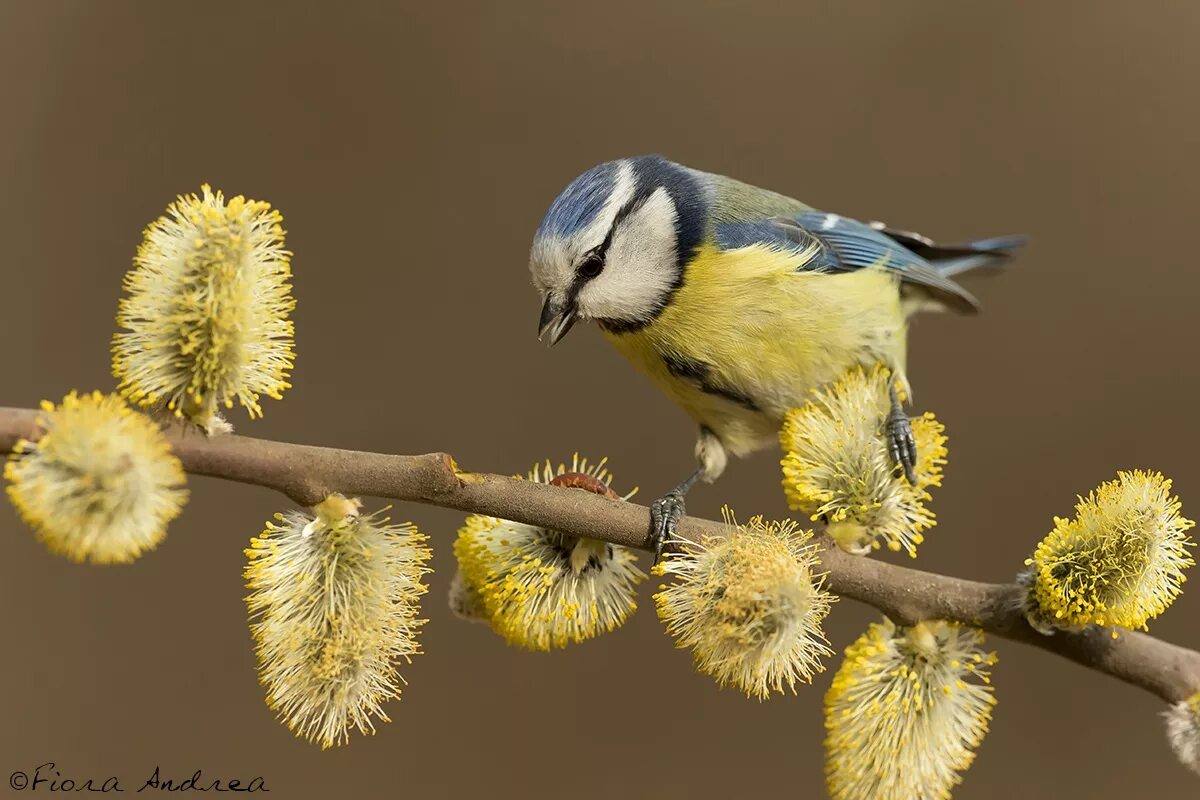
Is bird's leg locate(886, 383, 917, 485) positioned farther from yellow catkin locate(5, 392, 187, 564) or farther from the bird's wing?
yellow catkin locate(5, 392, 187, 564)

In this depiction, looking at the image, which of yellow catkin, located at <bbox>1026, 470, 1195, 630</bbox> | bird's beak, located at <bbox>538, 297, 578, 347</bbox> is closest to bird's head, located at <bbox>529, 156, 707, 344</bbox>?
bird's beak, located at <bbox>538, 297, 578, 347</bbox>

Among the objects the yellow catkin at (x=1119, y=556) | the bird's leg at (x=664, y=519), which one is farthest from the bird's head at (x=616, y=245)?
the yellow catkin at (x=1119, y=556)

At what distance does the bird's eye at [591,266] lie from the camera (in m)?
1.28

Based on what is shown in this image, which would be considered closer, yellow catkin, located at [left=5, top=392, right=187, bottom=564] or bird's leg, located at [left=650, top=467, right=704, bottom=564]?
yellow catkin, located at [left=5, top=392, right=187, bottom=564]

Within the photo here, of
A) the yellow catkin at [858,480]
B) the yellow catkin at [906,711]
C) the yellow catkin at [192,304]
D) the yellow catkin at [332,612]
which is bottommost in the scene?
the yellow catkin at [906,711]

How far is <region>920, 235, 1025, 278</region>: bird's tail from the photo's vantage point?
1.76 m

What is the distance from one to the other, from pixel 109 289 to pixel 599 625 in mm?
1604

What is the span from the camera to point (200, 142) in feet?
7.28

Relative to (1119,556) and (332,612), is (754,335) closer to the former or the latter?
(1119,556)

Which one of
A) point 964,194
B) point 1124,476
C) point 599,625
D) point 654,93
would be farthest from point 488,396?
point 1124,476

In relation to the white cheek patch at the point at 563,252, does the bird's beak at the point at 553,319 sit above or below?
below

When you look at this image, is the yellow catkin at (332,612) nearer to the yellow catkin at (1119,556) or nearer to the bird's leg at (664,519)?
the bird's leg at (664,519)

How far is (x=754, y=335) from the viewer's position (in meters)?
1.34

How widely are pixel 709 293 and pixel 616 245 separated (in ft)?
0.42
